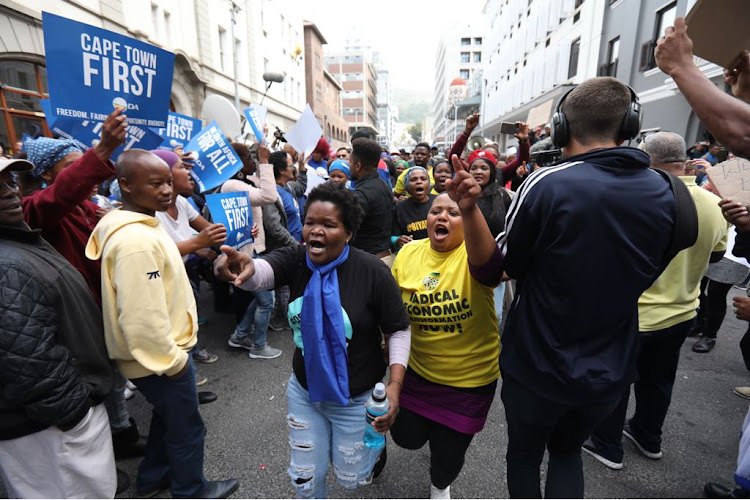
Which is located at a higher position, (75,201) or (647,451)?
(75,201)

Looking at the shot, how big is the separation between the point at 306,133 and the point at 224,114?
2.14 metres

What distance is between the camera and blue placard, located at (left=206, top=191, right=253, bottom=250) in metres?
2.49

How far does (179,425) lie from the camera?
2.20 meters

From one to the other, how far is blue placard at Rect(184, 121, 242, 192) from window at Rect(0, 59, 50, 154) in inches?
292

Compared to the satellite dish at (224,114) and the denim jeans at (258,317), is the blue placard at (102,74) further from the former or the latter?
the satellite dish at (224,114)

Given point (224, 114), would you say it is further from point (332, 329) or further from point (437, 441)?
point (437, 441)

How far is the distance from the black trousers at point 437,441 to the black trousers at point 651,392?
3.90 ft

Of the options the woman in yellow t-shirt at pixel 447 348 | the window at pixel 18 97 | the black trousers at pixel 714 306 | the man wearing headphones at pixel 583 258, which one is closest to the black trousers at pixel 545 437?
the man wearing headphones at pixel 583 258

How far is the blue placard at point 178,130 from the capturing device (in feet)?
13.7

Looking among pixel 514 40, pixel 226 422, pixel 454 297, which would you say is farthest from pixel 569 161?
pixel 514 40

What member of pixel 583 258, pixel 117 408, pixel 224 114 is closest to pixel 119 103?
pixel 117 408

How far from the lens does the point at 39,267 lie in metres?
1.69

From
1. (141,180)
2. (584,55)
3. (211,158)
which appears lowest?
(141,180)

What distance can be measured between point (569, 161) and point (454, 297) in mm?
909
